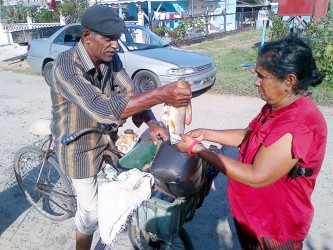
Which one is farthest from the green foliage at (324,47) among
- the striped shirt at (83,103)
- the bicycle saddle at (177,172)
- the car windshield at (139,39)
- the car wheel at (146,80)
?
the bicycle saddle at (177,172)

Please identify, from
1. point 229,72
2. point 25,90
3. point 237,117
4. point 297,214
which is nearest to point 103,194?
point 297,214

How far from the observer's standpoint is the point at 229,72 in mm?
9086

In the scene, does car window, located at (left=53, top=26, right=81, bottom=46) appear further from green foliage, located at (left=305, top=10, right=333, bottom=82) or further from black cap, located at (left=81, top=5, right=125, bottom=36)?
black cap, located at (left=81, top=5, right=125, bottom=36)

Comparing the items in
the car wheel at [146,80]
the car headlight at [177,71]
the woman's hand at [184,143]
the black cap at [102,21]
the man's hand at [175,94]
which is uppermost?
the black cap at [102,21]

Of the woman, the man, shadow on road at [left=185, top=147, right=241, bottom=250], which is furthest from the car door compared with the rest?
the woman

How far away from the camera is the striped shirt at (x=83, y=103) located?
1.81 metres

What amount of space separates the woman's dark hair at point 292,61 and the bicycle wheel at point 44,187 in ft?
7.38

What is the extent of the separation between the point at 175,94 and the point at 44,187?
2160 mm

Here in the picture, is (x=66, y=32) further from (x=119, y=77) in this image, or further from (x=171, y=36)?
(x=171, y=36)

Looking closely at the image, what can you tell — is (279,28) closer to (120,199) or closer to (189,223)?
(189,223)

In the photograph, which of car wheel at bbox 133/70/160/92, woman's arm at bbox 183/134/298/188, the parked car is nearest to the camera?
woman's arm at bbox 183/134/298/188

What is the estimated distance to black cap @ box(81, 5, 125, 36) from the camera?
6.03ft

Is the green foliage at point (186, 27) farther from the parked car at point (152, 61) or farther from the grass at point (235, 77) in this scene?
the parked car at point (152, 61)

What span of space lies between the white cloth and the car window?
22.7 feet
